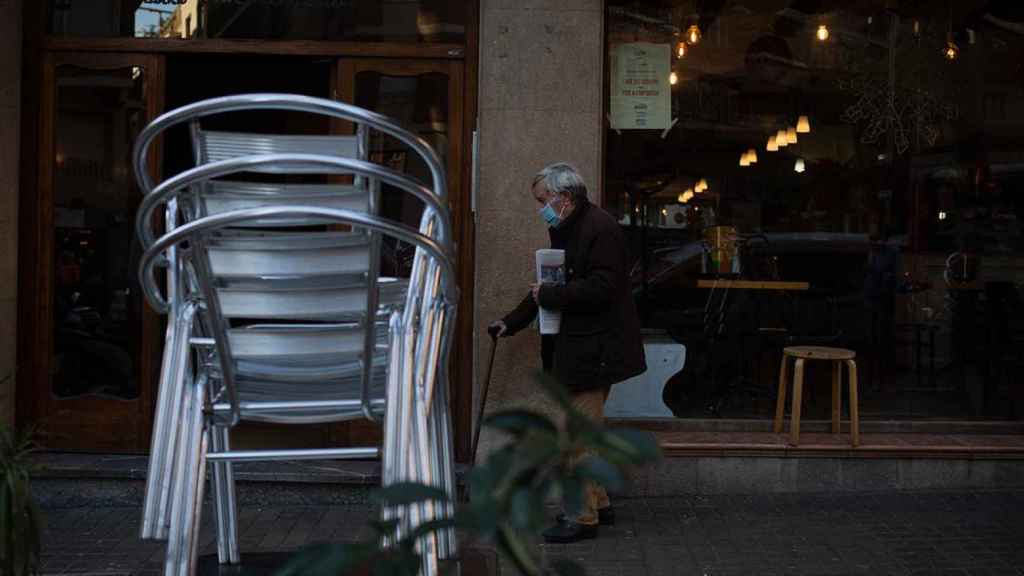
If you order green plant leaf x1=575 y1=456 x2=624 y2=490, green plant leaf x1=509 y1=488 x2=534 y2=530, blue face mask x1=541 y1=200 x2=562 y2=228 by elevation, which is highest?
blue face mask x1=541 y1=200 x2=562 y2=228

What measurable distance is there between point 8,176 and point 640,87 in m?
3.94

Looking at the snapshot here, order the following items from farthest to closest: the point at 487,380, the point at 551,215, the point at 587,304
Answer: the point at 487,380 → the point at 551,215 → the point at 587,304

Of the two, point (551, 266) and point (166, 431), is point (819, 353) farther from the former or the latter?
point (166, 431)

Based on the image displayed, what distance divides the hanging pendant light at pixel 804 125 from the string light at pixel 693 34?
89 cm

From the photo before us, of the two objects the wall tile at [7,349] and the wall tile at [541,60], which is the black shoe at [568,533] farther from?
the wall tile at [7,349]

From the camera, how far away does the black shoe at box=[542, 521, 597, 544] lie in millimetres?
6324

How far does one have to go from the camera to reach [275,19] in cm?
759

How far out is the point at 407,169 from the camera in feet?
25.0

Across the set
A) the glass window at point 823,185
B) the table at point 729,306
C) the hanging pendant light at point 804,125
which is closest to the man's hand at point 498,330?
the glass window at point 823,185

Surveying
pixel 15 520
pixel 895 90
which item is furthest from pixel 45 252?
pixel 895 90

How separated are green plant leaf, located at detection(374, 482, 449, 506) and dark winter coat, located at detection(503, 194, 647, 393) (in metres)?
4.41

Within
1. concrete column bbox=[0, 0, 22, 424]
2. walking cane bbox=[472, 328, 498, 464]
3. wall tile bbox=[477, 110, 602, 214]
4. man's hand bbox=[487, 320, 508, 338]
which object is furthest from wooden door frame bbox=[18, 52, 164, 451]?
man's hand bbox=[487, 320, 508, 338]

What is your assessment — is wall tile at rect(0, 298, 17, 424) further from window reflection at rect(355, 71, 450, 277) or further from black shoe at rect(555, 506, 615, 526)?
black shoe at rect(555, 506, 615, 526)

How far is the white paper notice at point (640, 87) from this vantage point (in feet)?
26.0
